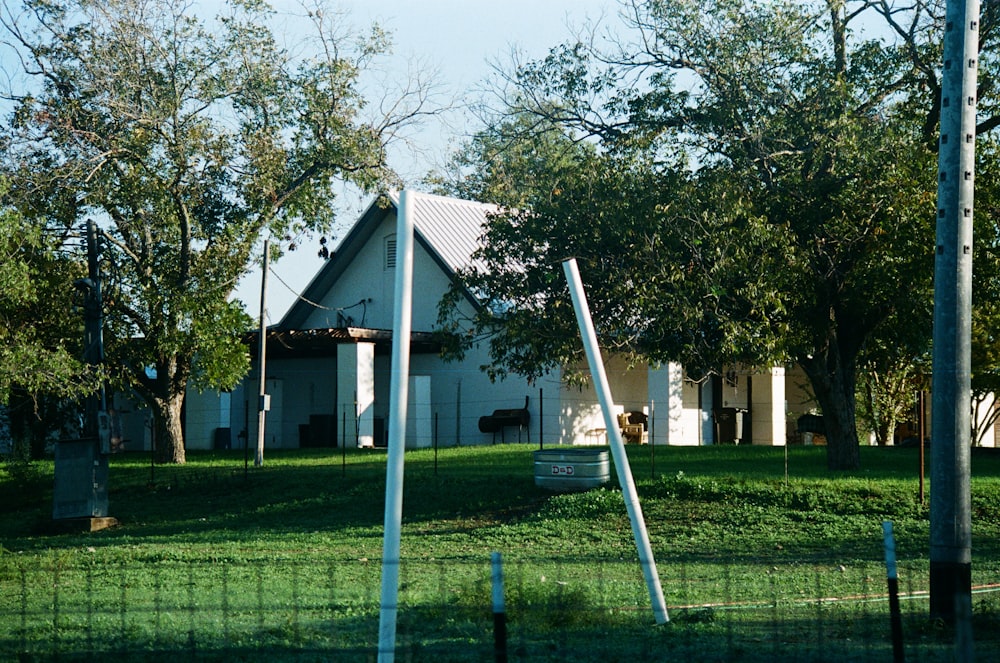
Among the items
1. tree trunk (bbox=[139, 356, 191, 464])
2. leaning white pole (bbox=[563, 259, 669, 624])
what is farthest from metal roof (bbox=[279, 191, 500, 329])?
leaning white pole (bbox=[563, 259, 669, 624])

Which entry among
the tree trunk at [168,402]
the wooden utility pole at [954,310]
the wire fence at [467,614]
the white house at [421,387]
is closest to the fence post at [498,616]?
the wire fence at [467,614]

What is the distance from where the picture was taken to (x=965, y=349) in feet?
35.9

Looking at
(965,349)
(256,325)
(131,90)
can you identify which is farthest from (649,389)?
(965,349)

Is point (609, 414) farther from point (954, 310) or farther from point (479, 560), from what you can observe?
point (479, 560)

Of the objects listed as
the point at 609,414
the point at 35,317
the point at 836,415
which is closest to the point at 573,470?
the point at 836,415

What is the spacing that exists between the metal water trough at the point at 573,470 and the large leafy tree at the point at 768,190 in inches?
92.7

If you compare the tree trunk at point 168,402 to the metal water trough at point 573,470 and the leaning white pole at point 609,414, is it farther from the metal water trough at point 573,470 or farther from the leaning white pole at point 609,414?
the leaning white pole at point 609,414

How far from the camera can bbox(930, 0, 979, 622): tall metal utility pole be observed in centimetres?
1091

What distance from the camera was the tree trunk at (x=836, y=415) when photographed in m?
24.8

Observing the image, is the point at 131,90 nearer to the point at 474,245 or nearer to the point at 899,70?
the point at 474,245

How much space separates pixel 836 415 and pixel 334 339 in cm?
1629

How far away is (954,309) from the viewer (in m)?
11.0

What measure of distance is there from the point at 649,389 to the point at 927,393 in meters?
11.6

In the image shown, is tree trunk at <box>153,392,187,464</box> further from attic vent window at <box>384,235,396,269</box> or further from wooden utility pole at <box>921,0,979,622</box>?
wooden utility pole at <box>921,0,979,622</box>
